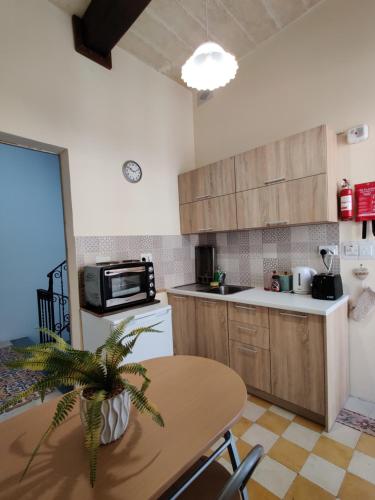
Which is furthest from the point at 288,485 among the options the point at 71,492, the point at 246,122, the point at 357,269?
the point at 246,122

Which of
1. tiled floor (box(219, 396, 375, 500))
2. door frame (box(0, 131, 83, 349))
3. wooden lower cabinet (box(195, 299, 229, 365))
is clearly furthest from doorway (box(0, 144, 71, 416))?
tiled floor (box(219, 396, 375, 500))

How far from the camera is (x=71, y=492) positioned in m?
0.60

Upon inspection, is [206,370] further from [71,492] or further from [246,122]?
[246,122]

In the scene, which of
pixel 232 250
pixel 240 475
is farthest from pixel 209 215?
pixel 240 475

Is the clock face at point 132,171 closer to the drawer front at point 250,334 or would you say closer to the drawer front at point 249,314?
the drawer front at point 249,314

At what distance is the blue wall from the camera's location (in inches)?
149

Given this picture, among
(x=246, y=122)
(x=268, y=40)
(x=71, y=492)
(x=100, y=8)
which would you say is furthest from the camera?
(x=246, y=122)

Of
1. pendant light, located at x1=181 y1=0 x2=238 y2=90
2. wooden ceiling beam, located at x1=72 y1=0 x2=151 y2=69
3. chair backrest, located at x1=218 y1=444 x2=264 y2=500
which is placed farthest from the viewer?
wooden ceiling beam, located at x1=72 y1=0 x2=151 y2=69

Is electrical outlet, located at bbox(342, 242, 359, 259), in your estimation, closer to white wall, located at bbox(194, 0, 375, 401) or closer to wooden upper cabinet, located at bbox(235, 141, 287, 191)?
white wall, located at bbox(194, 0, 375, 401)

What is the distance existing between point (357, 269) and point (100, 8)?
285 centimetres

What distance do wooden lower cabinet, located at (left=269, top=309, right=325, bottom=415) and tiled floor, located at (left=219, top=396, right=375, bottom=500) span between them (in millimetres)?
171

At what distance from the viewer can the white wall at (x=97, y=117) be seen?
1928 millimetres

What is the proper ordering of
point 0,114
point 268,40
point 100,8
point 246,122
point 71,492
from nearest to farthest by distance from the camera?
1. point 71,492
2. point 0,114
3. point 100,8
4. point 268,40
5. point 246,122

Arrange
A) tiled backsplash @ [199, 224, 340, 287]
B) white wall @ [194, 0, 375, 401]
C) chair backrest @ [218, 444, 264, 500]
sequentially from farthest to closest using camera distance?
tiled backsplash @ [199, 224, 340, 287]
white wall @ [194, 0, 375, 401]
chair backrest @ [218, 444, 264, 500]
